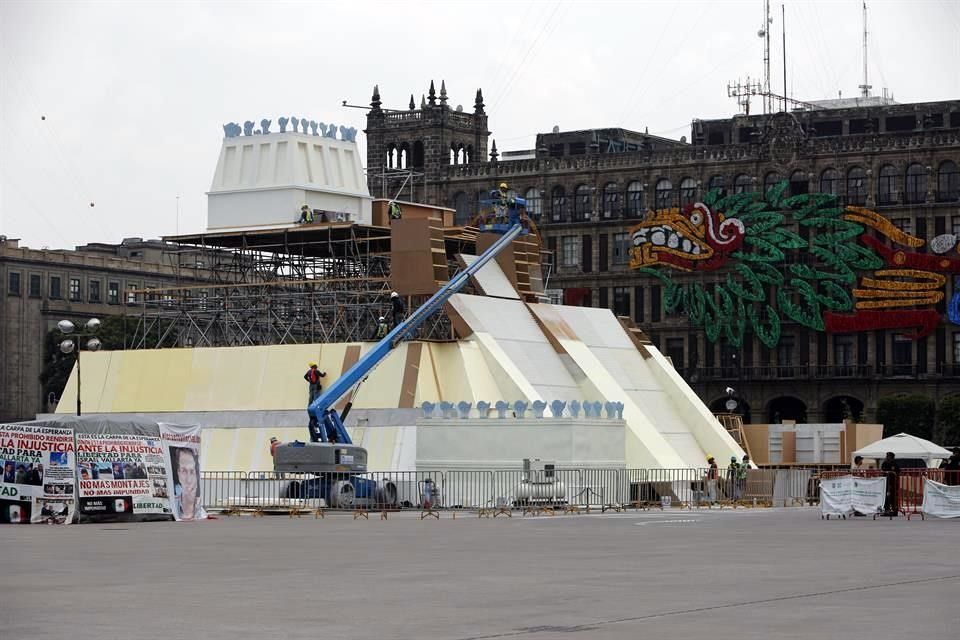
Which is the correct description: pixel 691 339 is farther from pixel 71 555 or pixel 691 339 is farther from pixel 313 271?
pixel 71 555

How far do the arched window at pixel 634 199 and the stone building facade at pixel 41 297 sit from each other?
2957cm

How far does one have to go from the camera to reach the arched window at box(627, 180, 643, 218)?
11469 cm

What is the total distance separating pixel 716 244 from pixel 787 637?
95034mm

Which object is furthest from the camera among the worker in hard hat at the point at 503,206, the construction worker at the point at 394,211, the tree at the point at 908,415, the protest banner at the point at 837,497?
the tree at the point at 908,415

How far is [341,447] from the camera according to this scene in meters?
47.8

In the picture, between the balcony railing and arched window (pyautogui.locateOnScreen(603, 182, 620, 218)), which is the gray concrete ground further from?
arched window (pyautogui.locateOnScreen(603, 182, 620, 218))

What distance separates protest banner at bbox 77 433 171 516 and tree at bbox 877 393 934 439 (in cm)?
6702

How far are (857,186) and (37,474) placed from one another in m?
79.2

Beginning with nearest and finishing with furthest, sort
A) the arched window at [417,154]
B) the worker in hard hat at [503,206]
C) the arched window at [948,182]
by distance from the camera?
the worker in hard hat at [503,206] → the arched window at [948,182] → the arched window at [417,154]

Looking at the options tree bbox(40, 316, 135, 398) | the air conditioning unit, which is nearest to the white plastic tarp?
the air conditioning unit

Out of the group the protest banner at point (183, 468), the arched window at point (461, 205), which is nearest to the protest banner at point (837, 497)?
the protest banner at point (183, 468)

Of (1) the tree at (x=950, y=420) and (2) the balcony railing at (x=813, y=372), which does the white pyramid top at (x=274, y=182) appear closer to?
(1) the tree at (x=950, y=420)

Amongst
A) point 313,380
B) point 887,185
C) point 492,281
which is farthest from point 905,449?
point 887,185

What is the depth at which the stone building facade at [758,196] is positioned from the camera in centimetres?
10619
